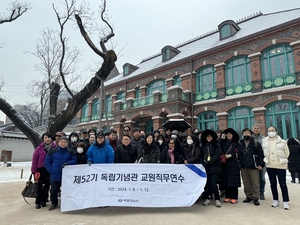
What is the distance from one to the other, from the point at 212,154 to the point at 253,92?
10.6 m

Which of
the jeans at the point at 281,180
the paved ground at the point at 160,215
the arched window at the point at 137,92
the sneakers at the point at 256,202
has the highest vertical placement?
the arched window at the point at 137,92

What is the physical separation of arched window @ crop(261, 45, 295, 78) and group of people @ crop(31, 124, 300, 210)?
390 inches

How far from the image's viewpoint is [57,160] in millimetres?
4859

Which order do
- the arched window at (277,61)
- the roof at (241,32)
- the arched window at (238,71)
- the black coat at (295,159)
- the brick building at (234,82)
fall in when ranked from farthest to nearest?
the roof at (241,32)
the arched window at (238,71)
the arched window at (277,61)
the brick building at (234,82)
the black coat at (295,159)

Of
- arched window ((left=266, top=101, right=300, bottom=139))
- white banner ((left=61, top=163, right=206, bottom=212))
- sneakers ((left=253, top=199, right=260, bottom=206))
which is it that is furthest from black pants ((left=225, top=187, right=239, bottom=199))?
arched window ((left=266, top=101, right=300, bottom=139))

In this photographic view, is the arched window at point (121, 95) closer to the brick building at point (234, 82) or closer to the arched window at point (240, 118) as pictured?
the brick building at point (234, 82)

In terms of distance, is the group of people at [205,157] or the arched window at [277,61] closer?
the group of people at [205,157]

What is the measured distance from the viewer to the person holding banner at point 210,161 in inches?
195

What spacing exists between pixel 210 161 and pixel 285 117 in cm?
1062

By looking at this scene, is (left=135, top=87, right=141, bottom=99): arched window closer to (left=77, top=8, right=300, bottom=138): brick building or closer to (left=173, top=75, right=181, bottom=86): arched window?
(left=77, top=8, right=300, bottom=138): brick building

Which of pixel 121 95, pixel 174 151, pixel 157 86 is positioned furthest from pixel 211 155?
pixel 121 95

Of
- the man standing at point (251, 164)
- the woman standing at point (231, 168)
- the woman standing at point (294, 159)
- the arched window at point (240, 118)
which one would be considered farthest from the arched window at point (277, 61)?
the woman standing at point (231, 168)

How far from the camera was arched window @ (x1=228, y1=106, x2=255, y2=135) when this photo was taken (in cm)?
1429

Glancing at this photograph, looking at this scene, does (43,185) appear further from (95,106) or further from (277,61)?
(95,106)
